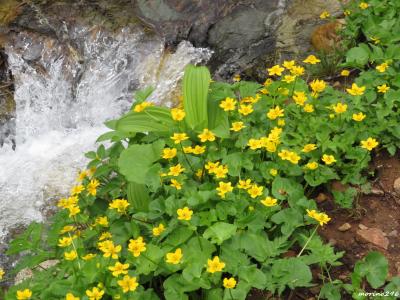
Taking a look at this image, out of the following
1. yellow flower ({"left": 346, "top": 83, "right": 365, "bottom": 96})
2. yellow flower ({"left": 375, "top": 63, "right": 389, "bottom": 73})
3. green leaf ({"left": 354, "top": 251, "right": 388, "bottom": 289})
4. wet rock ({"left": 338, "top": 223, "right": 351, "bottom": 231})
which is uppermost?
yellow flower ({"left": 346, "top": 83, "right": 365, "bottom": 96})

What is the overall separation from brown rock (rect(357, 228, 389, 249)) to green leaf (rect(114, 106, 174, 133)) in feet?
4.08

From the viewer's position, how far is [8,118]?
5.46 m

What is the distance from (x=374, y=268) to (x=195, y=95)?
1476 millimetres

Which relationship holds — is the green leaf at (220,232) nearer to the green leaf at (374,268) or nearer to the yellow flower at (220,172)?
the yellow flower at (220,172)

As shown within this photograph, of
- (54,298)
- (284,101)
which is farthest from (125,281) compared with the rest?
(284,101)

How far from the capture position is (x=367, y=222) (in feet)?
9.81

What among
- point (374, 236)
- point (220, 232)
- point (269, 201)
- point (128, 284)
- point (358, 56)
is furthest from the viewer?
point (358, 56)

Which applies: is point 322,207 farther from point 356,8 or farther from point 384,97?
point 356,8

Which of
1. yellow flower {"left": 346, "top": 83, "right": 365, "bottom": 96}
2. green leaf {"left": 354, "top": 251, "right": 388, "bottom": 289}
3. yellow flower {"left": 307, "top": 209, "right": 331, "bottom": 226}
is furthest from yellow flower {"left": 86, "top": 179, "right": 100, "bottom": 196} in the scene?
yellow flower {"left": 346, "top": 83, "right": 365, "bottom": 96}

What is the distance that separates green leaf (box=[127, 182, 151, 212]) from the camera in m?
2.99

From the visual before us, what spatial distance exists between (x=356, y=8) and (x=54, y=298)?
3.09 metres

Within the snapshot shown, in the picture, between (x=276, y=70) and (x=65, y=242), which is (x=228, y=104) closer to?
(x=276, y=70)

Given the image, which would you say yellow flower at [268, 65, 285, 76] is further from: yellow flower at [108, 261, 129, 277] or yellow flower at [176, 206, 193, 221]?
yellow flower at [108, 261, 129, 277]

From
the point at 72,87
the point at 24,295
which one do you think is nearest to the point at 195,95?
the point at 24,295
